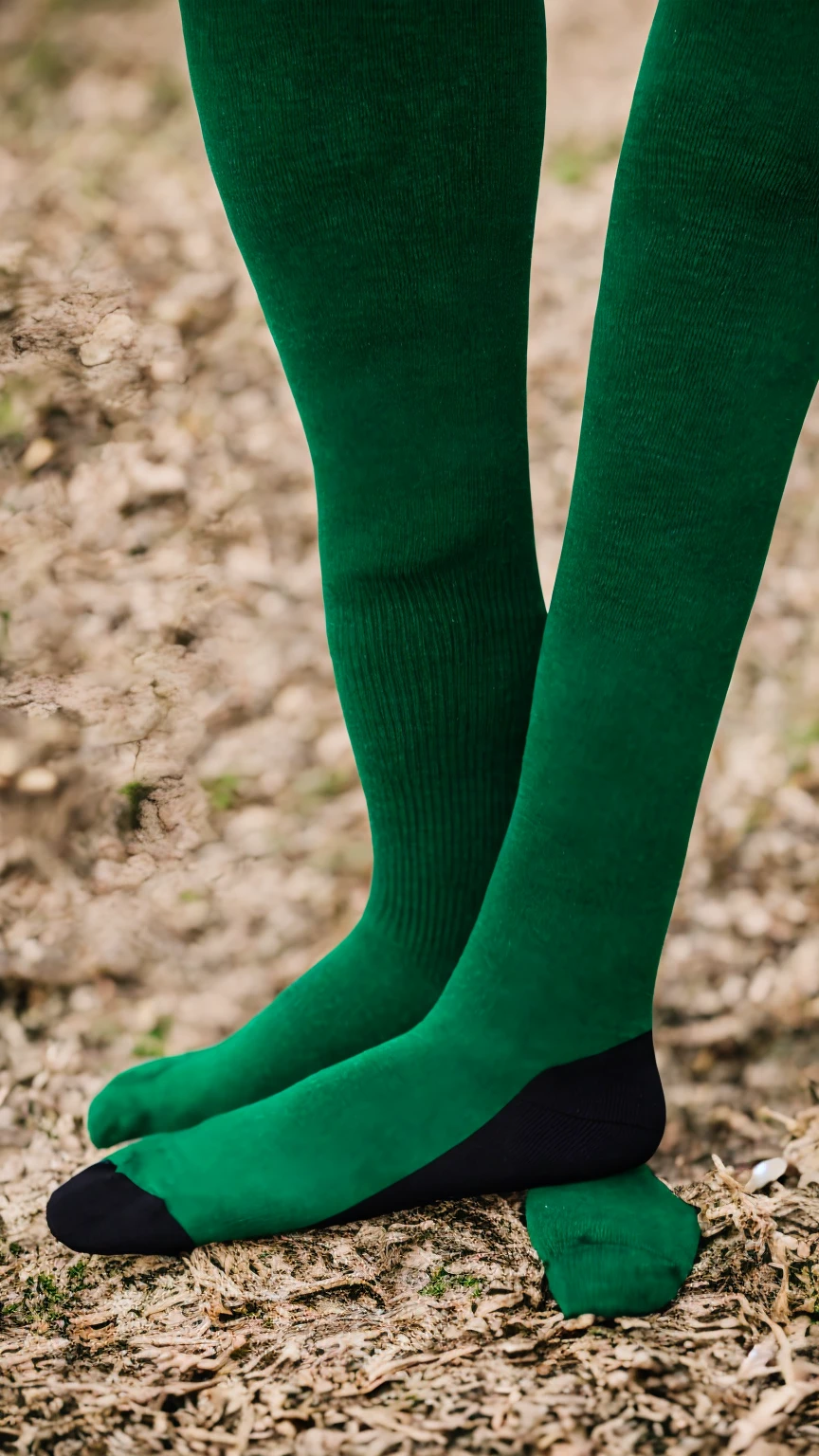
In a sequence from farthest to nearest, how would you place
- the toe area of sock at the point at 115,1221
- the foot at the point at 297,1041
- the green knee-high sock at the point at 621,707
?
1. the foot at the point at 297,1041
2. the toe area of sock at the point at 115,1221
3. the green knee-high sock at the point at 621,707

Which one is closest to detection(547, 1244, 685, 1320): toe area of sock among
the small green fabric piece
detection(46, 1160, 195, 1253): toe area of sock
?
the small green fabric piece

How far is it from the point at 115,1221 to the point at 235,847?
81cm

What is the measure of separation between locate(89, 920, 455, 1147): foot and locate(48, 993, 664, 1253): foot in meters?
0.14

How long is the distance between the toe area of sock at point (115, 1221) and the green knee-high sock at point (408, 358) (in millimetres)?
146

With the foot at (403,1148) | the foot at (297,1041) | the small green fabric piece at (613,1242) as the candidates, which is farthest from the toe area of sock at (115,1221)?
the small green fabric piece at (613,1242)

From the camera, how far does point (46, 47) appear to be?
256 cm

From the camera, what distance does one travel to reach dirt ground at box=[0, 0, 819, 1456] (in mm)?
683

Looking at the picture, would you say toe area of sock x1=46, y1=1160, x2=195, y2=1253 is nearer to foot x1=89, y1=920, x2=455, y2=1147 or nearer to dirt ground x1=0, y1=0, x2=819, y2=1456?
dirt ground x1=0, y1=0, x2=819, y2=1456

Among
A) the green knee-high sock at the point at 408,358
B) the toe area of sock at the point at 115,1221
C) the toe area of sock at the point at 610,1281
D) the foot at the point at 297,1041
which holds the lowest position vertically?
the toe area of sock at the point at 610,1281

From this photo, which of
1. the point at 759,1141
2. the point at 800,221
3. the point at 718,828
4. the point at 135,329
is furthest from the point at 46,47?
the point at 759,1141

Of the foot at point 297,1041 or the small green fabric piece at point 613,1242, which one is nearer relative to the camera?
the small green fabric piece at point 613,1242

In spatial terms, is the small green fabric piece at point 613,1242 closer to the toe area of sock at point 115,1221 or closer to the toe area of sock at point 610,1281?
the toe area of sock at point 610,1281

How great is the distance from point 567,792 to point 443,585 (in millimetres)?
202

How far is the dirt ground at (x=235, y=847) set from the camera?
68 centimetres
